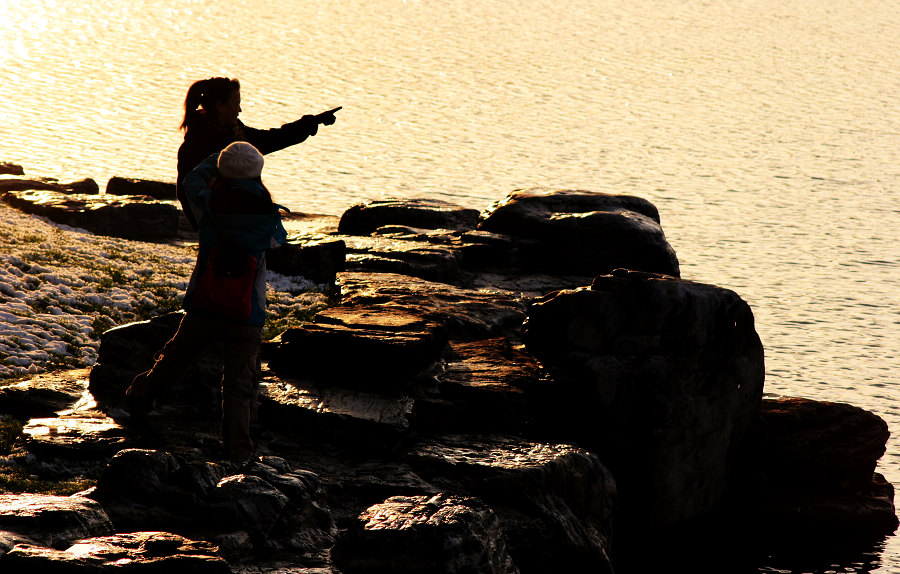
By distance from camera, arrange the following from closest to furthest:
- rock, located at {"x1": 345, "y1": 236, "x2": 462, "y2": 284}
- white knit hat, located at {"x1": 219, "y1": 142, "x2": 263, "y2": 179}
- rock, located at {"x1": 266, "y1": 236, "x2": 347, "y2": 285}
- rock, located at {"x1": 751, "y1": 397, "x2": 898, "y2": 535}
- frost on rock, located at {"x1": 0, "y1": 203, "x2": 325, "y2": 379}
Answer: white knit hat, located at {"x1": 219, "y1": 142, "x2": 263, "y2": 179}, frost on rock, located at {"x1": 0, "y1": 203, "x2": 325, "y2": 379}, rock, located at {"x1": 751, "y1": 397, "x2": 898, "y2": 535}, rock, located at {"x1": 345, "y1": 236, "x2": 462, "y2": 284}, rock, located at {"x1": 266, "y1": 236, "x2": 347, "y2": 285}

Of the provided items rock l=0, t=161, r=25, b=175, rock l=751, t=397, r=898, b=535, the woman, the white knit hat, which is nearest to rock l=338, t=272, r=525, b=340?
the woman

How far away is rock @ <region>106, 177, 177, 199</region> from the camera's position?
74.2 feet

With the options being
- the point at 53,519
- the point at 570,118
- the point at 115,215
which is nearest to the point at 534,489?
the point at 53,519

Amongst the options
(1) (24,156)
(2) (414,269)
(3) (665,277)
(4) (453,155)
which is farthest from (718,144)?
(3) (665,277)

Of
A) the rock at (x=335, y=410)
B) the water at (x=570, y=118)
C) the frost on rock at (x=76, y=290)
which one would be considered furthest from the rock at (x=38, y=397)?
the water at (x=570, y=118)

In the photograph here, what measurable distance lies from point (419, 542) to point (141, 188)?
16.7 m

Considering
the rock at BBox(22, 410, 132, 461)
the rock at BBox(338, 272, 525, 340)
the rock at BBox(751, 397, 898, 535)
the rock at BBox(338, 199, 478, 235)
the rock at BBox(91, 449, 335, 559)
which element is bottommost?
the rock at BBox(751, 397, 898, 535)

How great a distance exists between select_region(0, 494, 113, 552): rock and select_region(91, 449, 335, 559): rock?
29 cm

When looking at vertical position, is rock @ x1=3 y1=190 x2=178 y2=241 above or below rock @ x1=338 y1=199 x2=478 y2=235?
below

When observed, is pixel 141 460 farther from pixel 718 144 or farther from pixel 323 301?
pixel 718 144

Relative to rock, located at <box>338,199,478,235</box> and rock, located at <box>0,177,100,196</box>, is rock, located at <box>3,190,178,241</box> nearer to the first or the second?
rock, located at <box>0,177,100,196</box>

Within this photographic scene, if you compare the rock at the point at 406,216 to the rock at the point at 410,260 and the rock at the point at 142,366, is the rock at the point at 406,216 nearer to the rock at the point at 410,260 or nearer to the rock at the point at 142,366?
the rock at the point at 410,260

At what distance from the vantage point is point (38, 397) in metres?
10.4

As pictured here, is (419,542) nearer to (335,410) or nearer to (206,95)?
(335,410)
